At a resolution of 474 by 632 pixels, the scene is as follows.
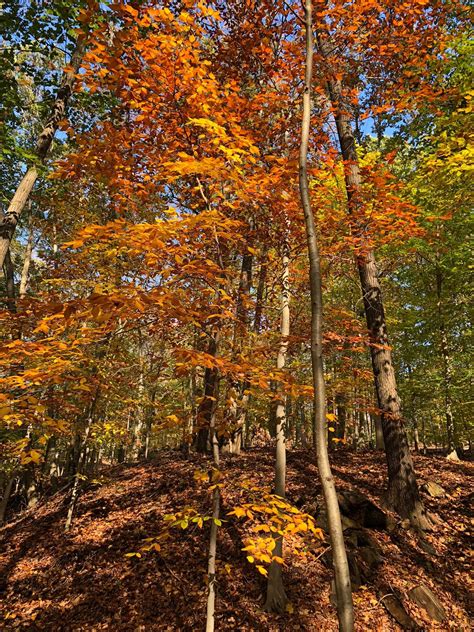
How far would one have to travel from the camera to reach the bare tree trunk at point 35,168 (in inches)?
259

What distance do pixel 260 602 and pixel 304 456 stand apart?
Result: 20.0ft

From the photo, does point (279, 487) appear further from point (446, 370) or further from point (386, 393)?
Answer: point (446, 370)

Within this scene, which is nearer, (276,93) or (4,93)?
(276,93)

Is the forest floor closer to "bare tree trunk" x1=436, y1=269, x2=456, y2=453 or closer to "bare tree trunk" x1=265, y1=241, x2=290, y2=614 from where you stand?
"bare tree trunk" x1=265, y1=241, x2=290, y2=614

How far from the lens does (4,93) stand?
675 centimetres

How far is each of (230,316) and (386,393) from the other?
5.30 meters

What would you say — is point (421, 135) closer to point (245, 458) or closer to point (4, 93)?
point (4, 93)

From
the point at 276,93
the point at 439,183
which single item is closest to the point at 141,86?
the point at 276,93

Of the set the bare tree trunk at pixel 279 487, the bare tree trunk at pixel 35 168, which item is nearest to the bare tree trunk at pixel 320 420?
the bare tree trunk at pixel 279 487

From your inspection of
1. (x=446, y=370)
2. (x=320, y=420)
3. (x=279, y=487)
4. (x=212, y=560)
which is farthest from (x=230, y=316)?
(x=446, y=370)

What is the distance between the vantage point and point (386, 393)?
7512 millimetres

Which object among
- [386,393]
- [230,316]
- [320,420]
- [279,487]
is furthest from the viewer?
[386,393]

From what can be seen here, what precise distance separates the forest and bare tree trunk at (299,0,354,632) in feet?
0.05

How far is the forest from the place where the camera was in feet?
11.5
